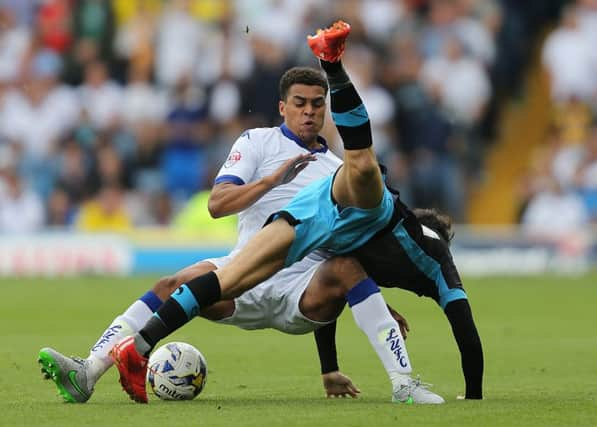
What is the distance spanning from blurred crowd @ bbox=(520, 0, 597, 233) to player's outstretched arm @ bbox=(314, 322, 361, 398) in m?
13.1

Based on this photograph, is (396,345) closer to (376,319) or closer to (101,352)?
(376,319)

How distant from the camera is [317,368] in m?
10.3

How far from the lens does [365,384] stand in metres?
9.21

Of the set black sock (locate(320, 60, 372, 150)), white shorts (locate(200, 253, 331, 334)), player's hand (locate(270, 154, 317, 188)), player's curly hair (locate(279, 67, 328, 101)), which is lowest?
white shorts (locate(200, 253, 331, 334))

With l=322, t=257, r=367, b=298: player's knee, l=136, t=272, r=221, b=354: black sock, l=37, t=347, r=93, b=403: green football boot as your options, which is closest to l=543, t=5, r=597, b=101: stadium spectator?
l=322, t=257, r=367, b=298: player's knee

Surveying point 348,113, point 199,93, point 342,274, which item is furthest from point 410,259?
point 199,93

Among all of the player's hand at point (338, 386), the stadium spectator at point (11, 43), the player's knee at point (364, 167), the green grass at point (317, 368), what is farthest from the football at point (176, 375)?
the stadium spectator at point (11, 43)

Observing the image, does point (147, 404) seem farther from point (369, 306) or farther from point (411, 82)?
point (411, 82)

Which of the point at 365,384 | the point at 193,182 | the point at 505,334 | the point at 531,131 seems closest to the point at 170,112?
the point at 193,182

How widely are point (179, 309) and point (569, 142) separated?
1562 centimetres

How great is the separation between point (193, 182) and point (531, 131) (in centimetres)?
628

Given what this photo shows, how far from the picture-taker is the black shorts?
318 inches

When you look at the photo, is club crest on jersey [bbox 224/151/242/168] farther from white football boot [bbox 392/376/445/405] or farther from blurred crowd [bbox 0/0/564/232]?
blurred crowd [bbox 0/0/564/232]

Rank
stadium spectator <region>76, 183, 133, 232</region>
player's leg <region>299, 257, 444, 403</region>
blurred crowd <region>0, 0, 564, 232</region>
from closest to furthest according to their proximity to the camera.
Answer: player's leg <region>299, 257, 444, 403</region>, blurred crowd <region>0, 0, 564, 232</region>, stadium spectator <region>76, 183, 133, 232</region>
